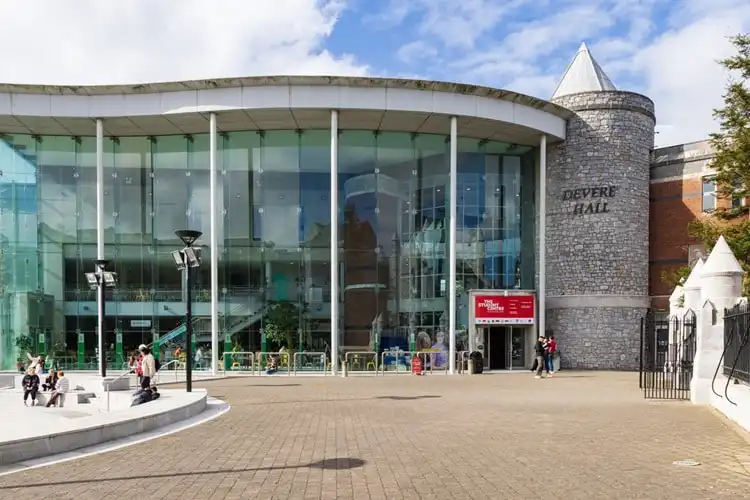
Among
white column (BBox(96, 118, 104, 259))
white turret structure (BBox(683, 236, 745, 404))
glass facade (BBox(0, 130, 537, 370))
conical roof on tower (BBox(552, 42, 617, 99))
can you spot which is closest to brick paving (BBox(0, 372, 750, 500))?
white turret structure (BBox(683, 236, 745, 404))

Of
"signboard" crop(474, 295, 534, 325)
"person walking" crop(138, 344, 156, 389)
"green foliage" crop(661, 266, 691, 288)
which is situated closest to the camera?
"person walking" crop(138, 344, 156, 389)

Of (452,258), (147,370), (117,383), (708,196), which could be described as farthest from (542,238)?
(147,370)

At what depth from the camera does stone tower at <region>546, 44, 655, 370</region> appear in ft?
106

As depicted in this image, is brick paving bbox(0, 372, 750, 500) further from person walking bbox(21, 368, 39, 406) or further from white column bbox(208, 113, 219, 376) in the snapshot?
white column bbox(208, 113, 219, 376)

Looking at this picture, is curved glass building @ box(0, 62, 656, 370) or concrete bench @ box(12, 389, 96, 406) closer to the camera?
concrete bench @ box(12, 389, 96, 406)

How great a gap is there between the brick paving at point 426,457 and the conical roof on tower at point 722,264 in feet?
10.8

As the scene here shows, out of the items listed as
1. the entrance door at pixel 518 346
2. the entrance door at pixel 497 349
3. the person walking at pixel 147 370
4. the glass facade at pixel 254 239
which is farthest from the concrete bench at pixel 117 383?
the entrance door at pixel 518 346

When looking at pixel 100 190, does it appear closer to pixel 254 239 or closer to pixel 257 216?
pixel 257 216

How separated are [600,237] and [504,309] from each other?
6.36m

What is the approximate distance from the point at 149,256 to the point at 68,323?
5206 millimetres

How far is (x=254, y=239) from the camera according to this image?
104ft

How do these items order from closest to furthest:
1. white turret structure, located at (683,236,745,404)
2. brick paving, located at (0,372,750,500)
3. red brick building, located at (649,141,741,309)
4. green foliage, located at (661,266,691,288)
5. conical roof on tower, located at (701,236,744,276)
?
brick paving, located at (0,372,750,500) < white turret structure, located at (683,236,745,404) < conical roof on tower, located at (701,236,744,276) < green foliage, located at (661,266,691,288) < red brick building, located at (649,141,741,309)

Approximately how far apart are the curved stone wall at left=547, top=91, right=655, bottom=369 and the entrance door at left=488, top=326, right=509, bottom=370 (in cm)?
288

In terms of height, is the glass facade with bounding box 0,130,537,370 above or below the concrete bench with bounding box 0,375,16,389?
above
